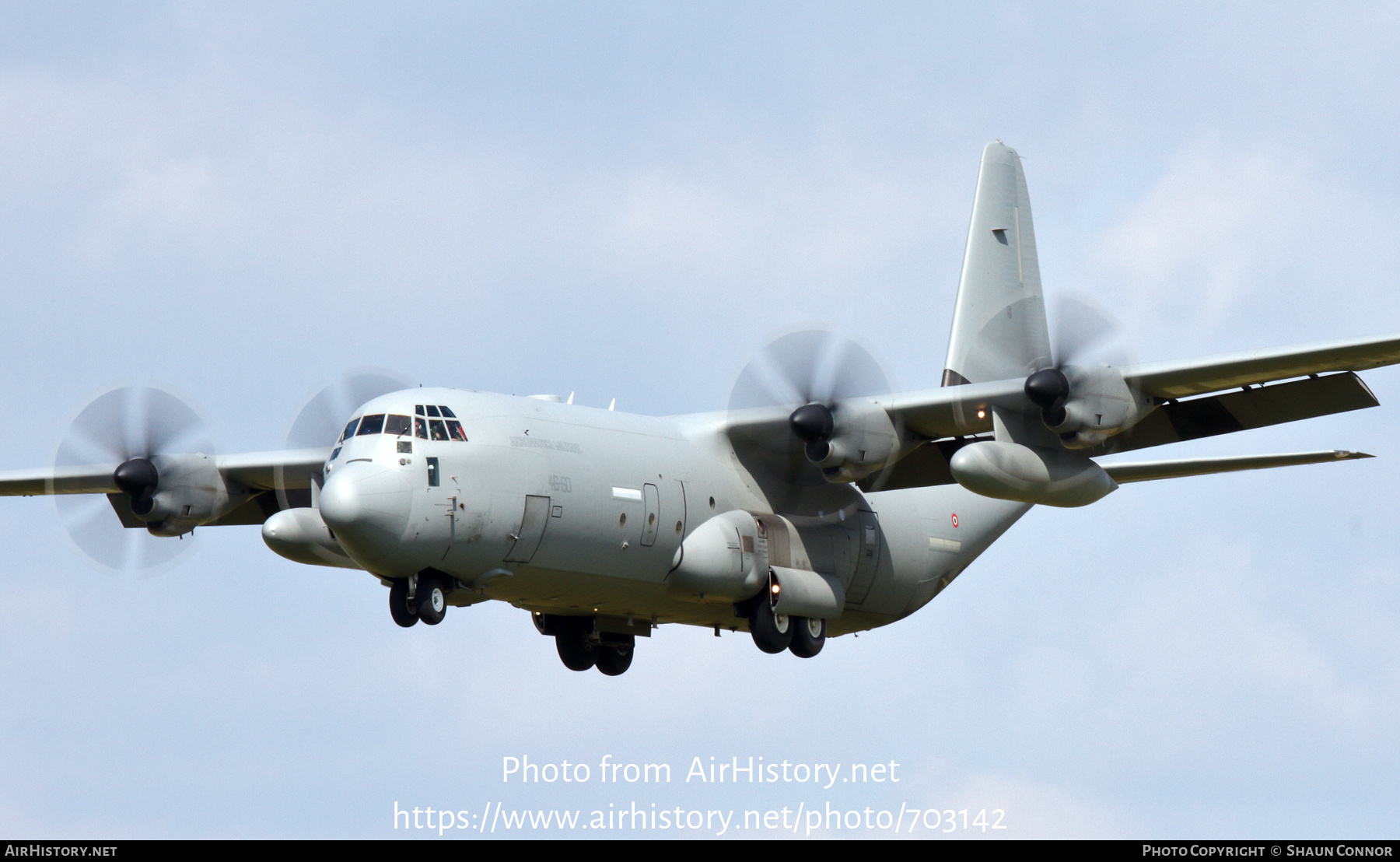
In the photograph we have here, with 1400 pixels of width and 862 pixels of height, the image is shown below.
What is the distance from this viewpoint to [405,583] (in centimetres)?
1980

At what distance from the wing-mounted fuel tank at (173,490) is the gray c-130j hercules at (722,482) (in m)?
0.03

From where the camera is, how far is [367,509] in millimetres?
18844

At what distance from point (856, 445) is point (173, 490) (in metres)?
9.37

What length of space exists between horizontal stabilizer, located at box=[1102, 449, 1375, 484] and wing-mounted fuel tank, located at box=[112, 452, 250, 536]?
12169 mm

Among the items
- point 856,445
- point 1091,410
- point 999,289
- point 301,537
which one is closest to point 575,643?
point 301,537

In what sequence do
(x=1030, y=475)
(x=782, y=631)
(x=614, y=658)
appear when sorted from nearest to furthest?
(x=1030, y=475)
(x=782, y=631)
(x=614, y=658)

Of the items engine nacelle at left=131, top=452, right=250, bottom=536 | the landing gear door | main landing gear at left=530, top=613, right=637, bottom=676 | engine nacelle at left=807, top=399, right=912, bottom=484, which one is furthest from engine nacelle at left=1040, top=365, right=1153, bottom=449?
engine nacelle at left=131, top=452, right=250, bottom=536

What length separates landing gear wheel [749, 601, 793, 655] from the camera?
22703mm

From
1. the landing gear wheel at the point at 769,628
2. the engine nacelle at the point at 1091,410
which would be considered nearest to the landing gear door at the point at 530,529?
the landing gear wheel at the point at 769,628

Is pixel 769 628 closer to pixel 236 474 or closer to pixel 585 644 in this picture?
pixel 585 644

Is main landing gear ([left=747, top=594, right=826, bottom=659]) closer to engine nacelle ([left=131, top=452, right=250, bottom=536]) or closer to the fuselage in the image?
the fuselage

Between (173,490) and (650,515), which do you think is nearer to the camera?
(650,515)

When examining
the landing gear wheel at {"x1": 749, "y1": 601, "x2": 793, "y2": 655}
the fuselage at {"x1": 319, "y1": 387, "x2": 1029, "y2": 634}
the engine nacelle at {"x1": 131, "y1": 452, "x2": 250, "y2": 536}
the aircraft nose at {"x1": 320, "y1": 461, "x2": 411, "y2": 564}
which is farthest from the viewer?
the engine nacelle at {"x1": 131, "y1": 452, "x2": 250, "y2": 536}
